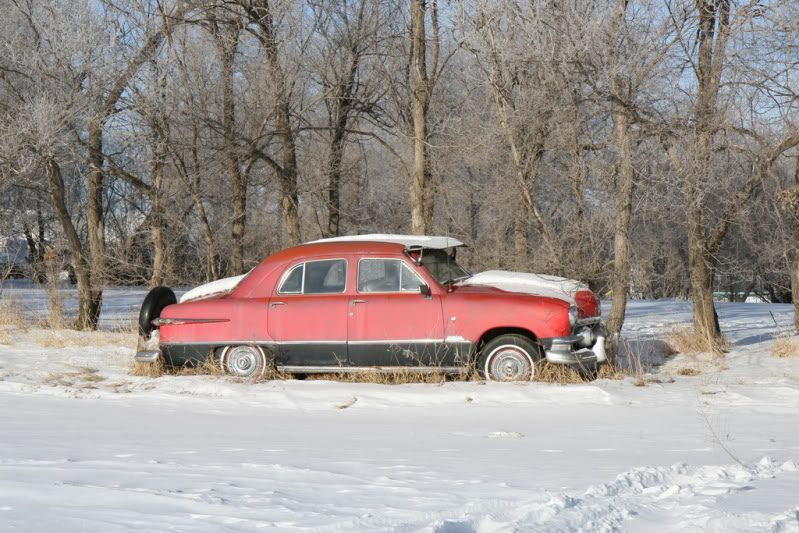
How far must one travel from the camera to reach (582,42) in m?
10.5

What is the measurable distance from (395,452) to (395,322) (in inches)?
137

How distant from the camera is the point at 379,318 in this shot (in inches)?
349

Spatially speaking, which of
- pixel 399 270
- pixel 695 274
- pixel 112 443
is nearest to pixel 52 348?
pixel 399 270

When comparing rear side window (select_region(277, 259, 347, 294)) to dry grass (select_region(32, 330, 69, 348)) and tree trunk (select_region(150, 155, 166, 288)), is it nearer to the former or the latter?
dry grass (select_region(32, 330, 69, 348))

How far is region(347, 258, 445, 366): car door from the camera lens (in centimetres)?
877

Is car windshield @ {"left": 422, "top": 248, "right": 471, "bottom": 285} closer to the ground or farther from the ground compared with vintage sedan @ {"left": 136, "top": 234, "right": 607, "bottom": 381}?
farther from the ground

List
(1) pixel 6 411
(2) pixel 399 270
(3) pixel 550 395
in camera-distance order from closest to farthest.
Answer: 1. (1) pixel 6 411
2. (3) pixel 550 395
3. (2) pixel 399 270

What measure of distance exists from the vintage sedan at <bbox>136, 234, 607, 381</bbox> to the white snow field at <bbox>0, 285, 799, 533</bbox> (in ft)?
1.16

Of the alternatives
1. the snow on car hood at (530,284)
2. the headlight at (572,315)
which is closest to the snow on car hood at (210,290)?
the snow on car hood at (530,284)

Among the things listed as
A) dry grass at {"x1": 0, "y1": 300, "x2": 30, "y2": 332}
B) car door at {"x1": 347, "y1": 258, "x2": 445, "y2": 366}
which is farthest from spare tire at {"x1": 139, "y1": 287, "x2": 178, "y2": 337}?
dry grass at {"x1": 0, "y1": 300, "x2": 30, "y2": 332}

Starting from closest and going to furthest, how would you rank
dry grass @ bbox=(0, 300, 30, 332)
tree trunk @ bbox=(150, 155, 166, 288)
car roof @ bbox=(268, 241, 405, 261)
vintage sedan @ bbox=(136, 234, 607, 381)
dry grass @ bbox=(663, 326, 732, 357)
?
vintage sedan @ bbox=(136, 234, 607, 381) → car roof @ bbox=(268, 241, 405, 261) → dry grass @ bbox=(663, 326, 732, 357) → dry grass @ bbox=(0, 300, 30, 332) → tree trunk @ bbox=(150, 155, 166, 288)

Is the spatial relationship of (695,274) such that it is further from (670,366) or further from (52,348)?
(52,348)

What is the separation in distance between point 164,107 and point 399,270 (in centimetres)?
743

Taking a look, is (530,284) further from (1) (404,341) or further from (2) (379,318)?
(2) (379,318)
